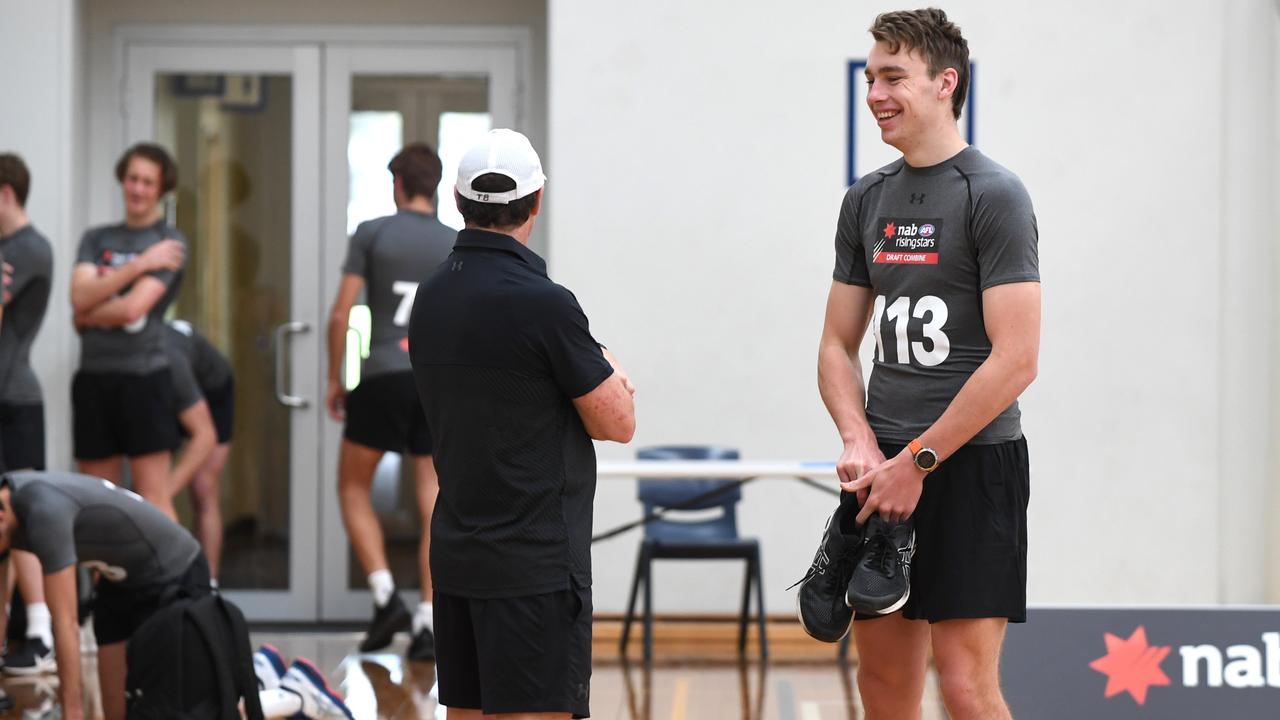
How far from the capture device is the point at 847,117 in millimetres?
5895

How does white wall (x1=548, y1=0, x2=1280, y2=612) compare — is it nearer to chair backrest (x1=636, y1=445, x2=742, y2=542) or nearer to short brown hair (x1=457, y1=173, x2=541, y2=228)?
chair backrest (x1=636, y1=445, x2=742, y2=542)

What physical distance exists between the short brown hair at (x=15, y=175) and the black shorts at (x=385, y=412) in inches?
51.3

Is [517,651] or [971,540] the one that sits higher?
[971,540]

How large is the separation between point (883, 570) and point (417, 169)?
3.16 m

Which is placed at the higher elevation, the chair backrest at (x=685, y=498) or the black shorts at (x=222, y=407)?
the black shorts at (x=222, y=407)

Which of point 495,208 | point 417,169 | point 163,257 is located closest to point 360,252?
point 417,169

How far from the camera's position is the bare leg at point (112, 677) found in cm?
402

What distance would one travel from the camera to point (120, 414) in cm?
541

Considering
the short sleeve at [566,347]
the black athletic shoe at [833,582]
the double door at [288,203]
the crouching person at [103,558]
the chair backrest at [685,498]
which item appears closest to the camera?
the short sleeve at [566,347]

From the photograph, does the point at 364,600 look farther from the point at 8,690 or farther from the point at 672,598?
the point at 8,690

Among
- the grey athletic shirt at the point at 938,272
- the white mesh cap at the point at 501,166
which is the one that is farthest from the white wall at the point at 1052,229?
the white mesh cap at the point at 501,166

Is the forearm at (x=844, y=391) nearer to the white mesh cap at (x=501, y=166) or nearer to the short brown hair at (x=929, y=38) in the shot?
the short brown hair at (x=929, y=38)

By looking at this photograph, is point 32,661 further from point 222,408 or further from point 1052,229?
point 1052,229

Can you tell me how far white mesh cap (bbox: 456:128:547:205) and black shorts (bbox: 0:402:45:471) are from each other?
3.02 meters
